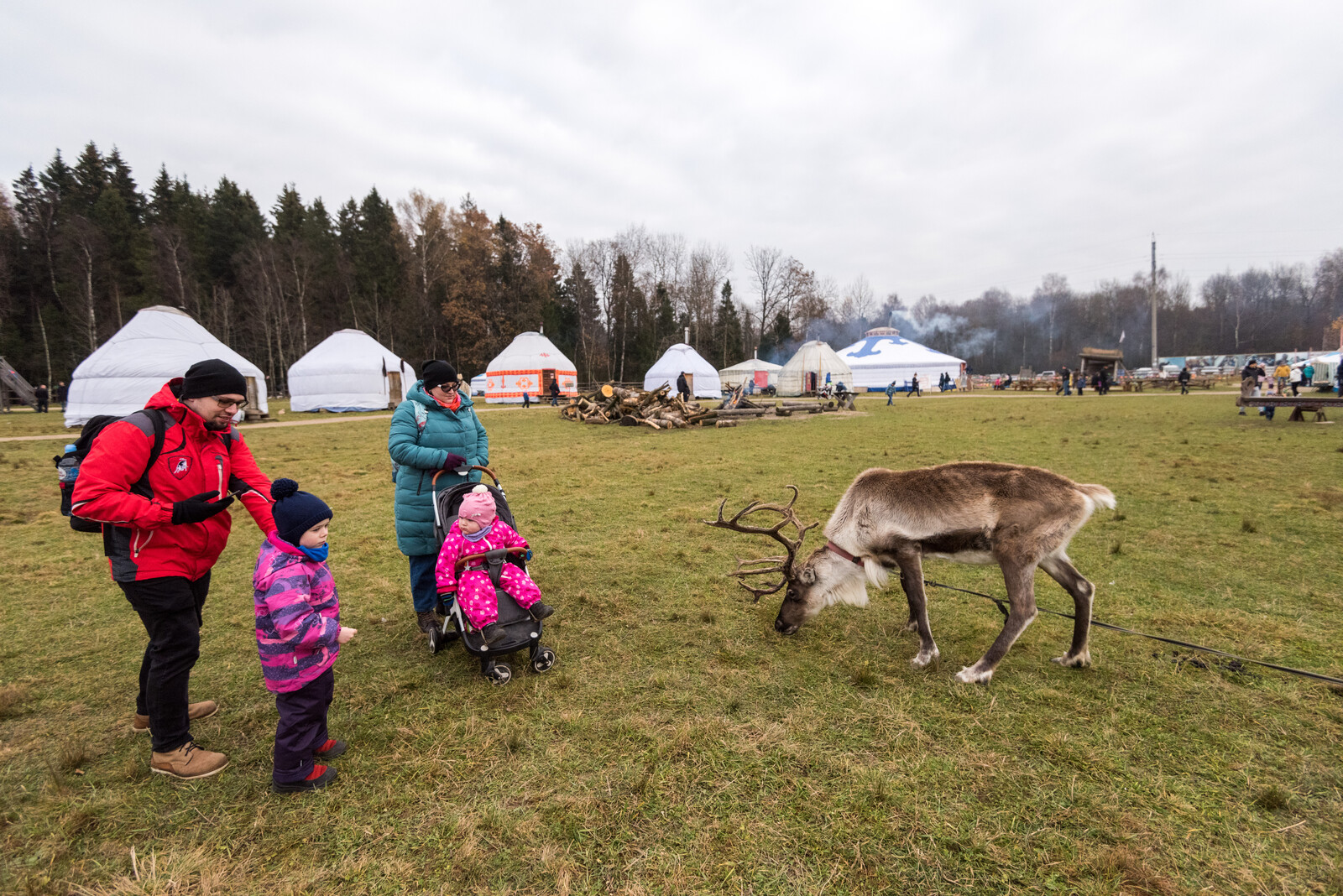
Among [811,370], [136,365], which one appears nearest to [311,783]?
[136,365]

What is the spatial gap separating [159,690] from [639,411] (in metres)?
20.0

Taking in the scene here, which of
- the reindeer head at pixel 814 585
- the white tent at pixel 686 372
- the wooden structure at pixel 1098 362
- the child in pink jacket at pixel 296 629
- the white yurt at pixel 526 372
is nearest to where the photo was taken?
the child in pink jacket at pixel 296 629

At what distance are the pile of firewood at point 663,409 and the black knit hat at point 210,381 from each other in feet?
58.8

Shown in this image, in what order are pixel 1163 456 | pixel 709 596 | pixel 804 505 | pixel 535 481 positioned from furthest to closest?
1. pixel 1163 456
2. pixel 535 481
3. pixel 804 505
4. pixel 709 596

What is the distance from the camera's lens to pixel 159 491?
9.24 ft

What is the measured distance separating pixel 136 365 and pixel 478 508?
98.0ft

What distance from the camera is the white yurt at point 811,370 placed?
4259 centimetres

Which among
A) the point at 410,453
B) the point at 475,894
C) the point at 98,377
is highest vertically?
the point at 98,377

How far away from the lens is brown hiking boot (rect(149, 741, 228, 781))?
9.84ft

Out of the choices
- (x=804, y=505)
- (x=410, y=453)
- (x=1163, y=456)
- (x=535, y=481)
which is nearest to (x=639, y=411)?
(x=535, y=481)

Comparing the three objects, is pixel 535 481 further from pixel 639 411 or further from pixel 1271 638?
pixel 639 411

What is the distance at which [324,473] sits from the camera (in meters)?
12.1

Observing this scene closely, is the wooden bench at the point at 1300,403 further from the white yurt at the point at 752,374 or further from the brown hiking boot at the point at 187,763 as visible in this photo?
the white yurt at the point at 752,374

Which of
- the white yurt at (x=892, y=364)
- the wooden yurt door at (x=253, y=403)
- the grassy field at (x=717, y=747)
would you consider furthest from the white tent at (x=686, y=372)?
the grassy field at (x=717, y=747)
